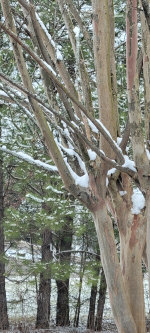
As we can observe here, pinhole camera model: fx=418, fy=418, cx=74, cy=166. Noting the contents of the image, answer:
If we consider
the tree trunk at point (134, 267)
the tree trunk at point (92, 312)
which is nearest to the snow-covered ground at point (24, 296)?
the tree trunk at point (92, 312)

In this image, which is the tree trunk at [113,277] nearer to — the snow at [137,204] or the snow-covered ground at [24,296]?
the snow at [137,204]

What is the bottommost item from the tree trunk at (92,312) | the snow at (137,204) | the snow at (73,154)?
the tree trunk at (92,312)

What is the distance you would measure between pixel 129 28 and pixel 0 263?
7.92 metres

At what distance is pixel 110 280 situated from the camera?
3402 mm

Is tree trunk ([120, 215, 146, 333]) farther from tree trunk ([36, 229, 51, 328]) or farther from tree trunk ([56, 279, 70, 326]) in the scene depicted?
tree trunk ([56, 279, 70, 326])

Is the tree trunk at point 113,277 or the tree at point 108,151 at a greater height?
the tree at point 108,151

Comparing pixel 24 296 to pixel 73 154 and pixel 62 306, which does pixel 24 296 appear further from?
pixel 73 154

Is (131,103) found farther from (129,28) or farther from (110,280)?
(110,280)

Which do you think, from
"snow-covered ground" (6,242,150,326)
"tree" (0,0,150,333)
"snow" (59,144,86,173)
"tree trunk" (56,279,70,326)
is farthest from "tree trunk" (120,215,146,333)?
"tree trunk" (56,279,70,326)

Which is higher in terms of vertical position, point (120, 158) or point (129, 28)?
point (129, 28)

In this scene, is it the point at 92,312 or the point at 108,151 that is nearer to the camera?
the point at 108,151

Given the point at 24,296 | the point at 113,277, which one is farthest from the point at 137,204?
the point at 24,296

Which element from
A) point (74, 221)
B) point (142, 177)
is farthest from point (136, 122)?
point (74, 221)

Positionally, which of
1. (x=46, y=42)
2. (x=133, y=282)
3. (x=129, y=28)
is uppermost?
(x=46, y=42)
